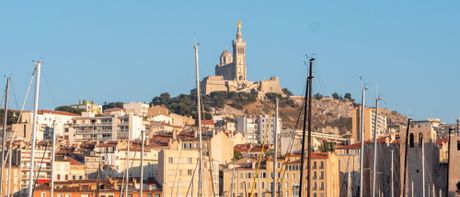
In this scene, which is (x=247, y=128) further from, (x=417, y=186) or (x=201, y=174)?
(x=201, y=174)

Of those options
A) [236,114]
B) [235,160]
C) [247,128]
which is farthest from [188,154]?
[236,114]

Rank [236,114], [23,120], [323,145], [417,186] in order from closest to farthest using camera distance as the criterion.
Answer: [417,186], [323,145], [23,120], [236,114]

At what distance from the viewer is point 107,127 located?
450 ft

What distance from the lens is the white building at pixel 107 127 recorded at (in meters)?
133

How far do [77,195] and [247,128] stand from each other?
75.8m

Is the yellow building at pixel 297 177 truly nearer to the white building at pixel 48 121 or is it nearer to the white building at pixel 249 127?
the white building at pixel 48 121

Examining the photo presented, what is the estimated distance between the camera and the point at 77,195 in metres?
84.8

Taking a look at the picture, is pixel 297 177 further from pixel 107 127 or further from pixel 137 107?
pixel 137 107

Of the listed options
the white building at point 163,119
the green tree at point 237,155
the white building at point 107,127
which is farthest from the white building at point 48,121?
the green tree at point 237,155

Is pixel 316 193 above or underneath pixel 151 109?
underneath

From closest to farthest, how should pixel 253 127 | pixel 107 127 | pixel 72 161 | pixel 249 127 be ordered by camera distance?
pixel 72 161 < pixel 107 127 < pixel 249 127 < pixel 253 127

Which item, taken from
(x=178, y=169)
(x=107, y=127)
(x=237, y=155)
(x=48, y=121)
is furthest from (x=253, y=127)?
(x=178, y=169)

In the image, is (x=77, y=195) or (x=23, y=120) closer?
(x=77, y=195)

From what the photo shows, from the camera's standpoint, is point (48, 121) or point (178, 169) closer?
point (178, 169)
